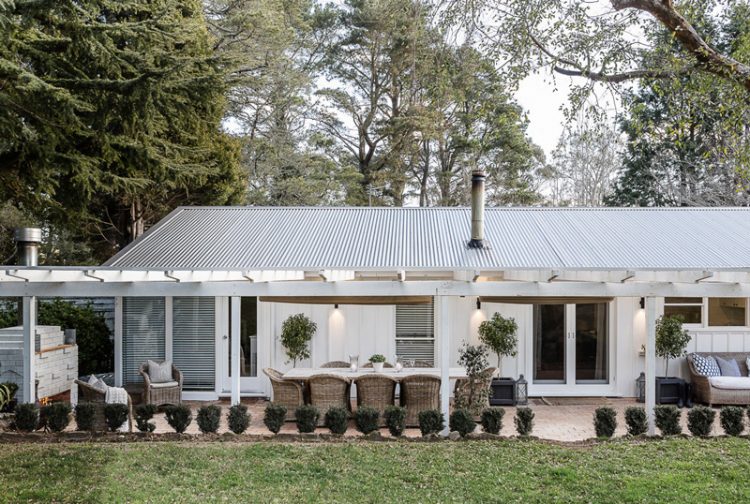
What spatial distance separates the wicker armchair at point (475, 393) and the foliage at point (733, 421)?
10.3ft

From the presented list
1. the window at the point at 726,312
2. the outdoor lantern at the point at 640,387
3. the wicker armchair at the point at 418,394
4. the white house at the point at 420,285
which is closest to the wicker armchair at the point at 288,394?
the white house at the point at 420,285

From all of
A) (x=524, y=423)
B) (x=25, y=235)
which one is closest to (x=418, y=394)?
(x=524, y=423)

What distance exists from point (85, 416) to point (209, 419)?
5.51 ft

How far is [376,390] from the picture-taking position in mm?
9023

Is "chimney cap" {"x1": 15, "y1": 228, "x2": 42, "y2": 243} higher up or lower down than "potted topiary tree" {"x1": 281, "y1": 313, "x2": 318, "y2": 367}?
higher up

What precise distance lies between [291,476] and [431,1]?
17.2 feet

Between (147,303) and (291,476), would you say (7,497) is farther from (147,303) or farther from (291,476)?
(147,303)

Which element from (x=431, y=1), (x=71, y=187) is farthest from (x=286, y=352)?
(x=431, y=1)

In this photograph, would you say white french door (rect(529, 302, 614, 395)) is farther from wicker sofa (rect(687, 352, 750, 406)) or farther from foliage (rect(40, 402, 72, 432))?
foliage (rect(40, 402, 72, 432))

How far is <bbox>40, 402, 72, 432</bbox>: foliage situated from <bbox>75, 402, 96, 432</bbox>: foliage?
0.49 feet

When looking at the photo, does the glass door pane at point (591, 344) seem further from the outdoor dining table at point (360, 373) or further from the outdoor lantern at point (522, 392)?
the outdoor dining table at point (360, 373)

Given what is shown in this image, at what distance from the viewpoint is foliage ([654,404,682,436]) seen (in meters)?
7.85

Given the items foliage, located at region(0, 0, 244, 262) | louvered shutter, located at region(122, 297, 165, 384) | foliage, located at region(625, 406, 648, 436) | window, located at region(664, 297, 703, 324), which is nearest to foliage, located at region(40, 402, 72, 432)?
foliage, located at region(0, 0, 244, 262)

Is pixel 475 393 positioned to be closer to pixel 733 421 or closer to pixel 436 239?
pixel 436 239
